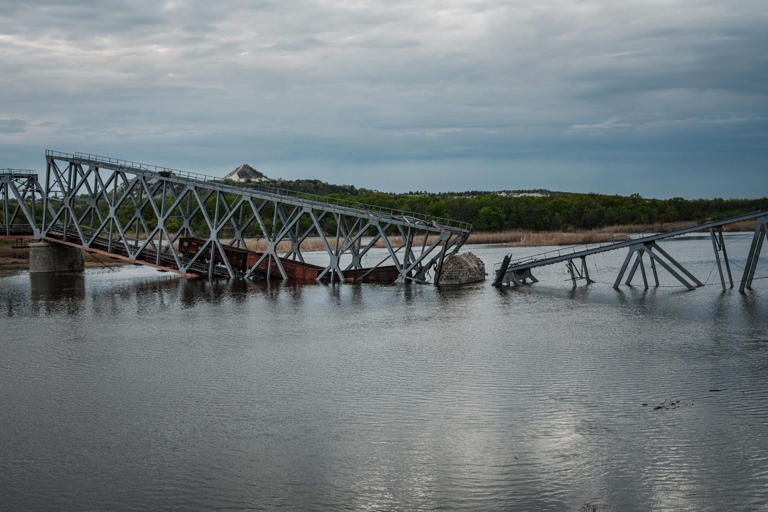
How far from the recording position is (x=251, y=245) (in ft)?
336

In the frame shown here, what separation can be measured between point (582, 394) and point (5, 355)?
21122mm

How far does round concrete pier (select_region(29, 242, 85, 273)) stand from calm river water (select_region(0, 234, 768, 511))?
3211 centimetres

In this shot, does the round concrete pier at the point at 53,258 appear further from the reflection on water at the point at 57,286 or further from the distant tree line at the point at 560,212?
the distant tree line at the point at 560,212

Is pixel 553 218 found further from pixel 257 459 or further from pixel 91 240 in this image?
pixel 257 459

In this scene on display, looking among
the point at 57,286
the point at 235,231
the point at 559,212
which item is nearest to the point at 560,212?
the point at 559,212

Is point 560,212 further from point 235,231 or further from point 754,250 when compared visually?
point 754,250

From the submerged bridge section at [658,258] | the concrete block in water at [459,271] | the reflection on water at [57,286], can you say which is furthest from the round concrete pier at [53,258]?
the submerged bridge section at [658,258]

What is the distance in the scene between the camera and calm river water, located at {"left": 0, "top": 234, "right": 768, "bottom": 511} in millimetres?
14906

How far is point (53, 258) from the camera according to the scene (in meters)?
71.1

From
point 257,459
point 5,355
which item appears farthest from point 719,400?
point 5,355

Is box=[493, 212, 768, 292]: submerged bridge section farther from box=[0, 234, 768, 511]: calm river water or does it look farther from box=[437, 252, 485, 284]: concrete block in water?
box=[0, 234, 768, 511]: calm river water

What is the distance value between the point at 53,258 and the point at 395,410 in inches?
2294

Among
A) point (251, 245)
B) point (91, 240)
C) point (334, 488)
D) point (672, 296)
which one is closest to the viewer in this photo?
point (334, 488)

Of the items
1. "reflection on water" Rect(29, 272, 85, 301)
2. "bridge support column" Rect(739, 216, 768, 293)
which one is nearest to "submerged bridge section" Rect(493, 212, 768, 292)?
"bridge support column" Rect(739, 216, 768, 293)
